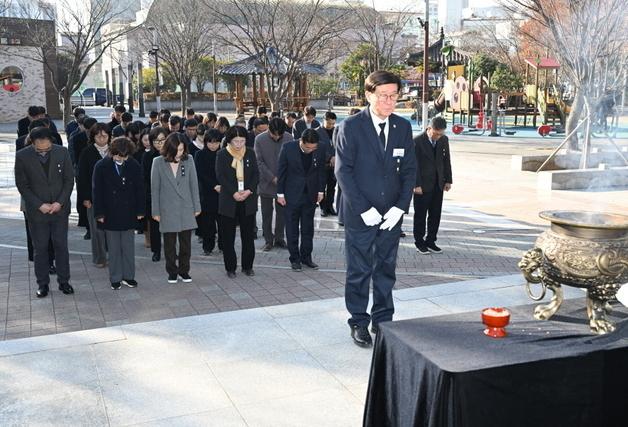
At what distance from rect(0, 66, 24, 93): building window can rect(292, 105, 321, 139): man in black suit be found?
32.5 metres

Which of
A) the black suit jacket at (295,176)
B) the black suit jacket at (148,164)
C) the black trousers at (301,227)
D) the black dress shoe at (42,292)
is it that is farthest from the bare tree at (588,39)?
the black dress shoe at (42,292)

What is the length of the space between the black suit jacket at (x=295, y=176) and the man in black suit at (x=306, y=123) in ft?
9.20

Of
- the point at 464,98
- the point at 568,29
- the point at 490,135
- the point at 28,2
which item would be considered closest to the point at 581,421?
the point at 568,29

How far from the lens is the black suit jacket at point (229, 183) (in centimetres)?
710

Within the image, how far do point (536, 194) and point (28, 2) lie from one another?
28.9 metres

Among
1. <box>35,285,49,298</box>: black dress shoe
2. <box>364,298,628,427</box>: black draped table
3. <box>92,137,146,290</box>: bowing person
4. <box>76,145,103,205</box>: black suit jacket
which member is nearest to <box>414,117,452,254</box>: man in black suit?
<box>92,137,146,290</box>: bowing person

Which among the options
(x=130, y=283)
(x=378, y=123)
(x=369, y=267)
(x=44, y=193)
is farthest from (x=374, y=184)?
(x=44, y=193)

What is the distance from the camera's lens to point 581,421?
A: 10.1 feet

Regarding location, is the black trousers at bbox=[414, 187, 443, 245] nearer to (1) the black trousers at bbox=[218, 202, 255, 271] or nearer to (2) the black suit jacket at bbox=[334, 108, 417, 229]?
(1) the black trousers at bbox=[218, 202, 255, 271]

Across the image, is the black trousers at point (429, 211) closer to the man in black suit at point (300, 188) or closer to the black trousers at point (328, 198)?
the man in black suit at point (300, 188)

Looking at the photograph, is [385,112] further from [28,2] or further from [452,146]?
[28,2]

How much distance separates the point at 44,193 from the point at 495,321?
4728 mm

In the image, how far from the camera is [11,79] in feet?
123

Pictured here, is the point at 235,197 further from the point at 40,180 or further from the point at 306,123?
the point at 306,123
